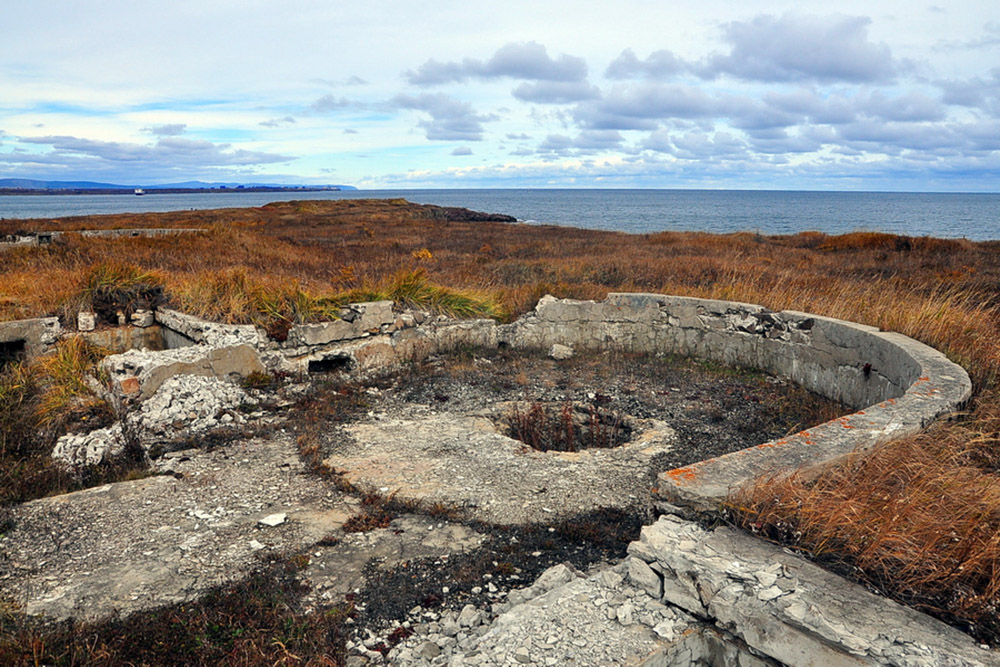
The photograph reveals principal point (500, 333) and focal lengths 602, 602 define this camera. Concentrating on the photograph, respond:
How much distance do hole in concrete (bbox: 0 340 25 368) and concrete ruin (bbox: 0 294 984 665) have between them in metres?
0.17

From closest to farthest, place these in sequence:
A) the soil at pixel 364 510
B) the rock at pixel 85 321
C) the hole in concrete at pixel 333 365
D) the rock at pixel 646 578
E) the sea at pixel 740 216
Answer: the rock at pixel 646 578, the soil at pixel 364 510, the rock at pixel 85 321, the hole in concrete at pixel 333 365, the sea at pixel 740 216

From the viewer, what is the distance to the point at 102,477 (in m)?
5.29

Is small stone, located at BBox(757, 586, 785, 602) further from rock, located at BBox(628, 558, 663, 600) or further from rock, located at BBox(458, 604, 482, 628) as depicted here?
rock, located at BBox(458, 604, 482, 628)

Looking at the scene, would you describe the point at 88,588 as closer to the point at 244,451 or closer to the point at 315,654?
the point at 315,654

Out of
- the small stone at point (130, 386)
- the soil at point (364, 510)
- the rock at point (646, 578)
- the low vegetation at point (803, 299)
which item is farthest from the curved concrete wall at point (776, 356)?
the small stone at point (130, 386)

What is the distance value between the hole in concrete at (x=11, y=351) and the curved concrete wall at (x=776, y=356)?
6.62 meters

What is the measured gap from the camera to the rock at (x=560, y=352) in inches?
369

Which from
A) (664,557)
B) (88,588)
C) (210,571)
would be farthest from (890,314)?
(88,588)

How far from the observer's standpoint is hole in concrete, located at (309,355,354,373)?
331 inches

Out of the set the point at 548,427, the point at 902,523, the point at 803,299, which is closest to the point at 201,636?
the point at 902,523

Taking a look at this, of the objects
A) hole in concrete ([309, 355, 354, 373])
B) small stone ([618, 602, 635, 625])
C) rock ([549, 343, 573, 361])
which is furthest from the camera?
rock ([549, 343, 573, 361])

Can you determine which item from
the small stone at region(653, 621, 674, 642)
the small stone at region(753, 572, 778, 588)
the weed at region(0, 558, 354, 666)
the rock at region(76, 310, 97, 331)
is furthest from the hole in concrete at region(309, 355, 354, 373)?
the small stone at region(753, 572, 778, 588)

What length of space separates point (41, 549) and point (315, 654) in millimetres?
2372

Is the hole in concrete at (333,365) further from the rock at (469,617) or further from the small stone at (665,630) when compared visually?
the small stone at (665,630)
